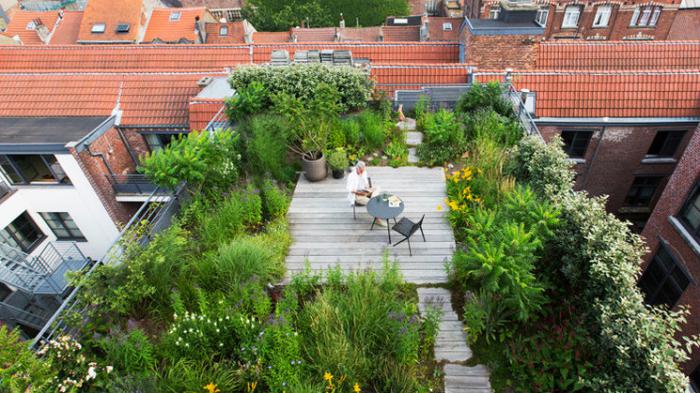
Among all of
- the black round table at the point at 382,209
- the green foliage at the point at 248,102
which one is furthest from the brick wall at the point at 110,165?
the black round table at the point at 382,209

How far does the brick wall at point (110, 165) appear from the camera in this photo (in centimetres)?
1440

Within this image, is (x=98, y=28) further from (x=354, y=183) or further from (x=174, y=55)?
(x=354, y=183)

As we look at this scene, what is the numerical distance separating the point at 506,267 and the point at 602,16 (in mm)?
30023

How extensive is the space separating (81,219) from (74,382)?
48.0ft

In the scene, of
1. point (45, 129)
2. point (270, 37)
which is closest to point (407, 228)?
point (45, 129)

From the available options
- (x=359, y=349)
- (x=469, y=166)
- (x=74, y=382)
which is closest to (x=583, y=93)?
(x=469, y=166)

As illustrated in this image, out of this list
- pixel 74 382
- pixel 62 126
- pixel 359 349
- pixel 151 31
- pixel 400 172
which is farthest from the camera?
pixel 151 31

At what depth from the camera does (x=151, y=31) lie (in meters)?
31.7

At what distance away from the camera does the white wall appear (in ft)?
47.8

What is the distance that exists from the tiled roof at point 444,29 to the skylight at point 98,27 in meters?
27.4

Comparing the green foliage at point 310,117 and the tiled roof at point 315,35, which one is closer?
the green foliage at point 310,117

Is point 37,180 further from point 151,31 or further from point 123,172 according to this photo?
point 151,31

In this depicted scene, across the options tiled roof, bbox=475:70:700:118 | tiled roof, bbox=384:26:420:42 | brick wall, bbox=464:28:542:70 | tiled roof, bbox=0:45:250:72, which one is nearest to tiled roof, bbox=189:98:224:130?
tiled roof, bbox=0:45:250:72

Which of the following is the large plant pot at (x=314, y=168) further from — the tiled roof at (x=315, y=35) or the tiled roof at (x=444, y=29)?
the tiled roof at (x=315, y=35)
